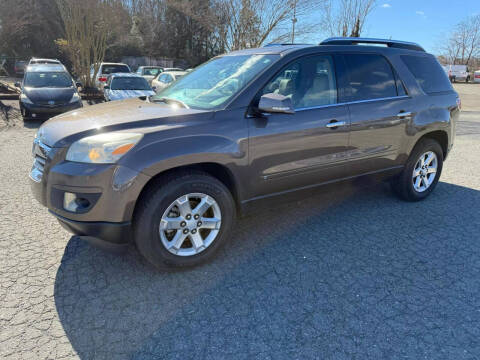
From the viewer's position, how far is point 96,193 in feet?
8.13

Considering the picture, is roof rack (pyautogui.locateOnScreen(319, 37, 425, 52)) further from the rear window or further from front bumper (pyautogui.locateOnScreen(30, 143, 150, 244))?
the rear window

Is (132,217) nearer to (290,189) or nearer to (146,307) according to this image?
(146,307)

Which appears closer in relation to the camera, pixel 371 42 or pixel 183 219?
pixel 183 219

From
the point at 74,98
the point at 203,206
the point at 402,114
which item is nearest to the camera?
the point at 203,206

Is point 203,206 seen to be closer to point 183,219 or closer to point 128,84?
point 183,219

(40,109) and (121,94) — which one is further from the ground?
(121,94)

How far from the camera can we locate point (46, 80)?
11078 mm

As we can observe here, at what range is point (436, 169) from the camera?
4613 millimetres

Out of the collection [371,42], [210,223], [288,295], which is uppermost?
[371,42]

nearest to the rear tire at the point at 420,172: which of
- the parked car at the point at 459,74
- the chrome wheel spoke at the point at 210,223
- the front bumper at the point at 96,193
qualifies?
the chrome wheel spoke at the point at 210,223

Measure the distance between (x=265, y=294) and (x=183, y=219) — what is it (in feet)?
2.78

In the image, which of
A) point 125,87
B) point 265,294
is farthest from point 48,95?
point 265,294

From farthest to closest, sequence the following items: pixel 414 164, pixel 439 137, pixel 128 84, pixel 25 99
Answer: pixel 128 84 → pixel 25 99 → pixel 439 137 → pixel 414 164

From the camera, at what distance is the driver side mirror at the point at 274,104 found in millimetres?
2820
